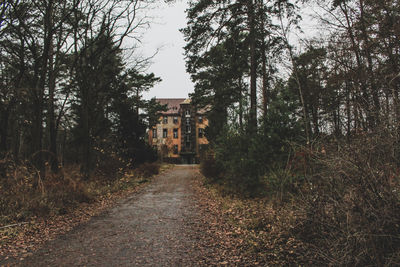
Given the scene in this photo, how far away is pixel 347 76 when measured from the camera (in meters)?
12.2

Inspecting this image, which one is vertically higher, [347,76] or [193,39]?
[193,39]

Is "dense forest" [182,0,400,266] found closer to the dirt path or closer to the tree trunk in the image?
the tree trunk

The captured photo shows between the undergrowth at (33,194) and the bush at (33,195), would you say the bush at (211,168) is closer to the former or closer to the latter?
the undergrowth at (33,194)

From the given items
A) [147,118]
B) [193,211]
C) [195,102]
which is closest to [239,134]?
[193,211]

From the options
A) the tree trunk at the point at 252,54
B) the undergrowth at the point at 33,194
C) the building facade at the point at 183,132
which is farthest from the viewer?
the building facade at the point at 183,132

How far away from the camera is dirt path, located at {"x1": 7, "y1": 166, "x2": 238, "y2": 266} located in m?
4.55

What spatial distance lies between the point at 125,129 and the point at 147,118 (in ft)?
33.1

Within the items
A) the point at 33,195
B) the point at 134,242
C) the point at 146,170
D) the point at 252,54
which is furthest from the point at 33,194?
the point at 146,170

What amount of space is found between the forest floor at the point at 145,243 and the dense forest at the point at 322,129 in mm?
1332

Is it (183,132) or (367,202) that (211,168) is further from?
(183,132)

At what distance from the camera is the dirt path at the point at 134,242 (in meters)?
4.55

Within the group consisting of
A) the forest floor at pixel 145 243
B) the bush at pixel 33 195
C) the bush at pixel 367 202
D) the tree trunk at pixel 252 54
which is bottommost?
the forest floor at pixel 145 243

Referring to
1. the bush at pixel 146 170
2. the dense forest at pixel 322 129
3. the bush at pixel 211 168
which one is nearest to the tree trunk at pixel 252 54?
the dense forest at pixel 322 129

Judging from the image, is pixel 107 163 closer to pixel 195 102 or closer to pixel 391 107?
pixel 195 102
